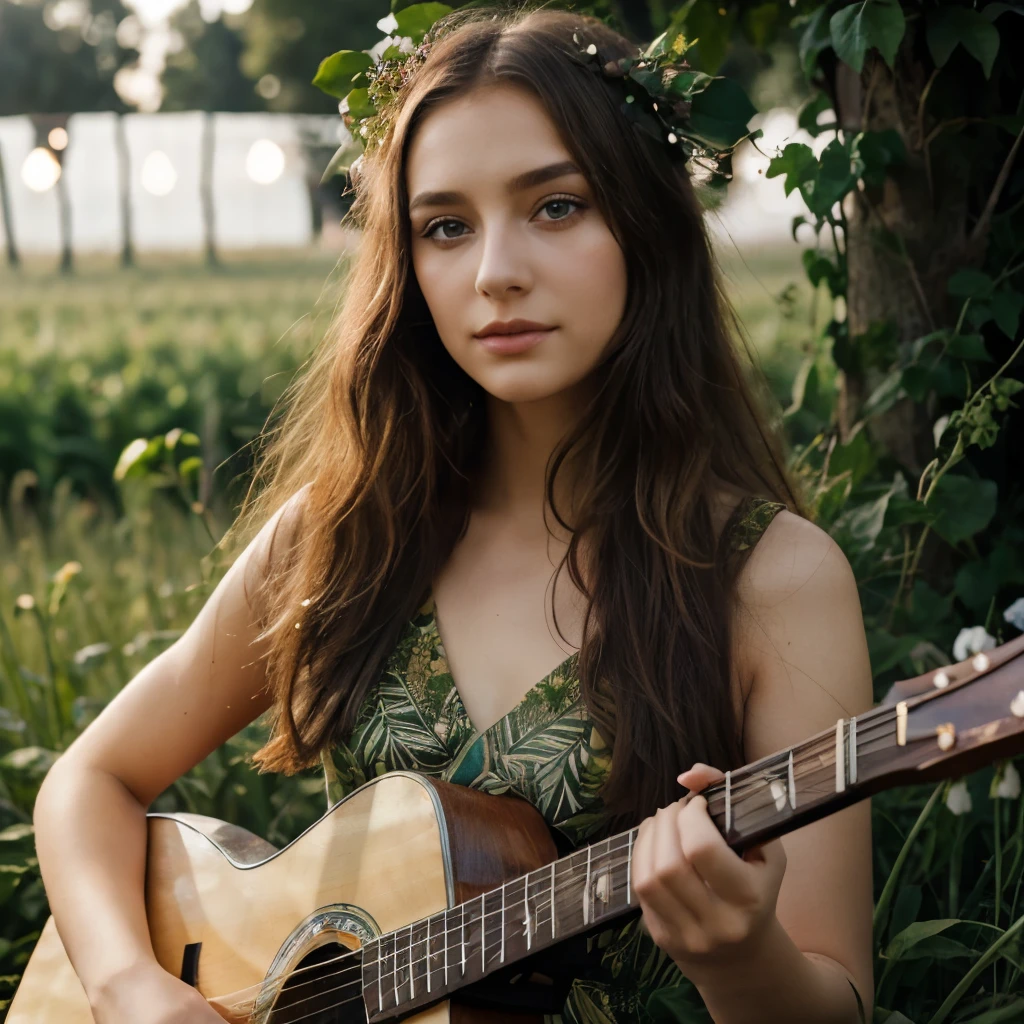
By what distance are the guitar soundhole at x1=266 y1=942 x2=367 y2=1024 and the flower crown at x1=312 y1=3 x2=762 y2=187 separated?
118 centimetres

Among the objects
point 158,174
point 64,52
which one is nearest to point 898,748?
point 158,174

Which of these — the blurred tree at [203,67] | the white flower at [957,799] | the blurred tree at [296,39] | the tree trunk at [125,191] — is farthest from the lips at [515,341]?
the blurred tree at [203,67]

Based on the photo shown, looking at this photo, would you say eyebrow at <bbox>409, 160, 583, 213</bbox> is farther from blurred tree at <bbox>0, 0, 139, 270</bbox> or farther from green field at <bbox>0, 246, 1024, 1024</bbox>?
blurred tree at <bbox>0, 0, 139, 270</bbox>

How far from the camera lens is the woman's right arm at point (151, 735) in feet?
6.58

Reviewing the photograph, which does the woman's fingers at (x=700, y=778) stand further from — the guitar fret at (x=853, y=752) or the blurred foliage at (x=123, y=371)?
the blurred foliage at (x=123, y=371)

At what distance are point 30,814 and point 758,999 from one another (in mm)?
1866

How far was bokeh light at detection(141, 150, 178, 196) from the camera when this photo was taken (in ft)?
30.8

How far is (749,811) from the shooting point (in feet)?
3.88

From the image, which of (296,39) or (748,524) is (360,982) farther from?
(296,39)

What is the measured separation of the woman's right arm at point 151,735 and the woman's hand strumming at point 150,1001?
20 centimetres

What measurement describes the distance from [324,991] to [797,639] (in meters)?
0.75

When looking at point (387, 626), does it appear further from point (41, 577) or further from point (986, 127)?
point (41, 577)

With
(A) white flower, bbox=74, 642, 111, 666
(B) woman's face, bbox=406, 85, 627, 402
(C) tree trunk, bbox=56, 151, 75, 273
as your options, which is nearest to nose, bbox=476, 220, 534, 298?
(B) woman's face, bbox=406, 85, 627, 402

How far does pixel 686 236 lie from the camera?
1.82 meters
